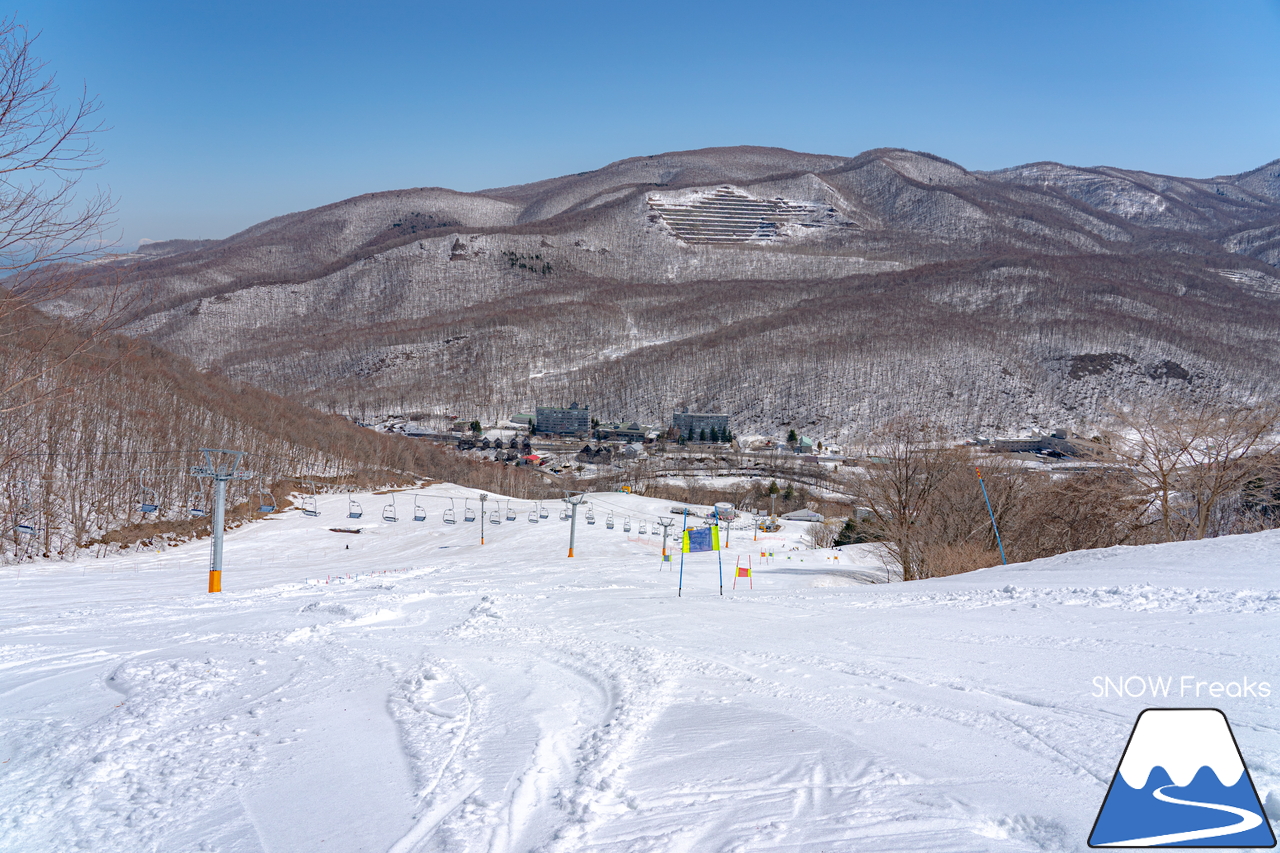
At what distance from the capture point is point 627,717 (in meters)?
6.61

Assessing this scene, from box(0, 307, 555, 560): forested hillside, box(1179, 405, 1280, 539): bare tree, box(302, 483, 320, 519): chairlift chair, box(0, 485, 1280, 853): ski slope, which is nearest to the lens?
box(0, 485, 1280, 853): ski slope

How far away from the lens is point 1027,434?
373ft

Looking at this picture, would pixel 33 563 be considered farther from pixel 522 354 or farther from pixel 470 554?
pixel 522 354

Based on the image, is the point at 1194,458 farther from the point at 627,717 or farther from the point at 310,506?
the point at 310,506

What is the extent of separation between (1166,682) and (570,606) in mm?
10221

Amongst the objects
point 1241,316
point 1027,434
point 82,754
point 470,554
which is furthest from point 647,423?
point 1241,316

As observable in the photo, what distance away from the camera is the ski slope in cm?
459

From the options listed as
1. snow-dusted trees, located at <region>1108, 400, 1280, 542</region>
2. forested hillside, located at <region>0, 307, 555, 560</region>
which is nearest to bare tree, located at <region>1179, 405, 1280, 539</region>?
snow-dusted trees, located at <region>1108, 400, 1280, 542</region>

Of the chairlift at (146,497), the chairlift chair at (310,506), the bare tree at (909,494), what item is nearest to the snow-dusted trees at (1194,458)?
the bare tree at (909,494)

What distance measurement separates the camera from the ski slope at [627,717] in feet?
15.1

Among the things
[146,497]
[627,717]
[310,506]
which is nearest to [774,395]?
[310,506]

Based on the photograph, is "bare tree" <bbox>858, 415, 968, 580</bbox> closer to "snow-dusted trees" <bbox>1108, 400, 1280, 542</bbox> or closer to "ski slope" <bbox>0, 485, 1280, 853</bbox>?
"snow-dusted trees" <bbox>1108, 400, 1280, 542</bbox>

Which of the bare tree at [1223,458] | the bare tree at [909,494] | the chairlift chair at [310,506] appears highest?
the bare tree at [1223,458]

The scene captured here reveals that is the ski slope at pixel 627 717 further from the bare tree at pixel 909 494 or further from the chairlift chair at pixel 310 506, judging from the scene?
the chairlift chair at pixel 310 506
